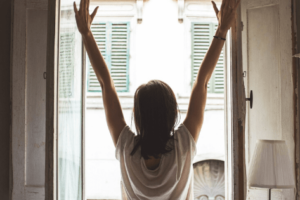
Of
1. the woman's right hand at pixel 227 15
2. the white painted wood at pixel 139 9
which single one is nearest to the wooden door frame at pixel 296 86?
the woman's right hand at pixel 227 15

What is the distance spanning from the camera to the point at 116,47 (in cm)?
377

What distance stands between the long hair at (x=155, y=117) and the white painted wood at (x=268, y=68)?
4.56 ft

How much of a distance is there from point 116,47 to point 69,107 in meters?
2.17

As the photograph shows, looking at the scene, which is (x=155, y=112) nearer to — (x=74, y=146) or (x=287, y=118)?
(x=74, y=146)

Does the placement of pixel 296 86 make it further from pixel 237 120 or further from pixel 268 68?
pixel 237 120

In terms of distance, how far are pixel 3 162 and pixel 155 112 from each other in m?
1.78

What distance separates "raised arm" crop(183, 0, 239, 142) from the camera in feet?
3.40

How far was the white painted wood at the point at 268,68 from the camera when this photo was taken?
Answer: 214 centimetres

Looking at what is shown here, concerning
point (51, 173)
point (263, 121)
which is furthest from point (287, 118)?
point (51, 173)

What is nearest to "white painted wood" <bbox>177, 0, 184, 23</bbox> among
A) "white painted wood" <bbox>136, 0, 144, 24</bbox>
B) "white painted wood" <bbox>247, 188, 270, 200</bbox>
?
"white painted wood" <bbox>136, 0, 144, 24</bbox>

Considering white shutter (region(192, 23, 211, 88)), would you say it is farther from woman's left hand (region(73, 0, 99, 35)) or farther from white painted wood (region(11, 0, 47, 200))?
woman's left hand (region(73, 0, 99, 35))

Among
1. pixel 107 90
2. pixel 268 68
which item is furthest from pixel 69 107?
pixel 268 68

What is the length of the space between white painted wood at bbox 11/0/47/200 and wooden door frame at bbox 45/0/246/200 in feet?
3.16

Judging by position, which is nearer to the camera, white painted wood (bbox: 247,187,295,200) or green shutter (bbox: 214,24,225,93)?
white painted wood (bbox: 247,187,295,200)
